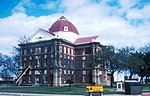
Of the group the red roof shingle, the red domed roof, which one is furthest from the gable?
the red roof shingle

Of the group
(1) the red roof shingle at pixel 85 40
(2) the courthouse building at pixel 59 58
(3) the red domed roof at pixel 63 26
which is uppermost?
(3) the red domed roof at pixel 63 26

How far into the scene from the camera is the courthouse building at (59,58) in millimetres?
76188

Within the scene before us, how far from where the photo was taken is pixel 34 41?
8150 centimetres

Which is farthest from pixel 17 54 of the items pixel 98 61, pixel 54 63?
pixel 98 61

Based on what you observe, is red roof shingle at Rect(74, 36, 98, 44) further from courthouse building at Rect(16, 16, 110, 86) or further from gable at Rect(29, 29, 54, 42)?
gable at Rect(29, 29, 54, 42)

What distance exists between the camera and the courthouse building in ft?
250

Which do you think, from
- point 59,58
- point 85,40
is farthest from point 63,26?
point 59,58

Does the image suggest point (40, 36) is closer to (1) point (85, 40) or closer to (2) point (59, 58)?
(2) point (59, 58)

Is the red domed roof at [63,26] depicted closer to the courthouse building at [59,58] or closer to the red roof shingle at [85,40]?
the courthouse building at [59,58]

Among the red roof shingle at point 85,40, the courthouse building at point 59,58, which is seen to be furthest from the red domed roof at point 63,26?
the red roof shingle at point 85,40

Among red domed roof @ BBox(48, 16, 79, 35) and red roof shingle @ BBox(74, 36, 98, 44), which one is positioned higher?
red domed roof @ BBox(48, 16, 79, 35)

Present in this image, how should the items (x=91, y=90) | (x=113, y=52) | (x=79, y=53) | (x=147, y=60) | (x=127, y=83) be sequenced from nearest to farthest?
(x=91, y=90) < (x=127, y=83) < (x=113, y=52) < (x=147, y=60) < (x=79, y=53)

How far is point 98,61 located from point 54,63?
17.2 m

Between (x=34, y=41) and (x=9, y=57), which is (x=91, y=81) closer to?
(x=34, y=41)
